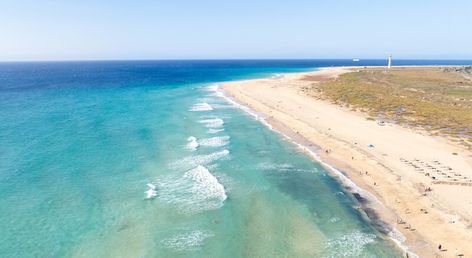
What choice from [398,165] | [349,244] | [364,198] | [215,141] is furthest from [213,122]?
[349,244]

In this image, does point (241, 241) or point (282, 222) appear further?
point (282, 222)

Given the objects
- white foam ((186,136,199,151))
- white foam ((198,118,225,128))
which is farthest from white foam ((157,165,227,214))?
white foam ((198,118,225,128))

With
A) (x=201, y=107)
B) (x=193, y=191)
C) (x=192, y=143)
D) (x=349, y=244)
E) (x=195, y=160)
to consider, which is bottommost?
(x=349, y=244)

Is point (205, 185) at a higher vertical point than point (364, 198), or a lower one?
higher

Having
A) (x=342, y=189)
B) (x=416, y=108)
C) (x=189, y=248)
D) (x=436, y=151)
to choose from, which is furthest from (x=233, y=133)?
(x=416, y=108)

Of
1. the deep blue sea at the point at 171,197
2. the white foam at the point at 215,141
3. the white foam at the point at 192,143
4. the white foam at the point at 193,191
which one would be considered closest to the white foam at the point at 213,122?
the deep blue sea at the point at 171,197

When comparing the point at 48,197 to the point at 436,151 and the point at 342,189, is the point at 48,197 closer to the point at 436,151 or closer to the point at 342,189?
the point at 342,189

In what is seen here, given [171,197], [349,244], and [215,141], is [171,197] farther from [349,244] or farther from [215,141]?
[215,141]
